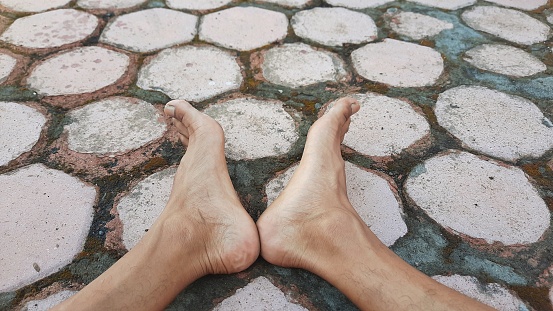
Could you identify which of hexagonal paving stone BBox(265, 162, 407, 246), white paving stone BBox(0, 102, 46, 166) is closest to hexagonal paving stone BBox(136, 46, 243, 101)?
white paving stone BBox(0, 102, 46, 166)

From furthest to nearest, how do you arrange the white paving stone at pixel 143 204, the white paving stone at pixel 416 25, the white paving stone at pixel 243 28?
the white paving stone at pixel 416 25, the white paving stone at pixel 243 28, the white paving stone at pixel 143 204


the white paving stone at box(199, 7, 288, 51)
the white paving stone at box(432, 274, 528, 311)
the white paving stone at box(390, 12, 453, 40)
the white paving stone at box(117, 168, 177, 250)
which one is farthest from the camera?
the white paving stone at box(390, 12, 453, 40)

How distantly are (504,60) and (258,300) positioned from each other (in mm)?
1333

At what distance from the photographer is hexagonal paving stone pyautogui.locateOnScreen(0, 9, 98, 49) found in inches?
62.1

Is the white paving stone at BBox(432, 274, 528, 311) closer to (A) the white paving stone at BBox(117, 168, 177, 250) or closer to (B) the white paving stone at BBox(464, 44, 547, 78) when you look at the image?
(A) the white paving stone at BBox(117, 168, 177, 250)

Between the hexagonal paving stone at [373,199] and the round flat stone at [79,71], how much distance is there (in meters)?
0.73

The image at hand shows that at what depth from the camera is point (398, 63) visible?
1.55 metres

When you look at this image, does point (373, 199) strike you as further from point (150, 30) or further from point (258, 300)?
point (150, 30)

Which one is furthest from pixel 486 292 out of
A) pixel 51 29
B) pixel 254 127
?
pixel 51 29

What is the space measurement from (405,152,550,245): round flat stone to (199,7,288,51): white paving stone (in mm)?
838

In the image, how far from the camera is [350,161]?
3.83 ft

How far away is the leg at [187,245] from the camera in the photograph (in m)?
0.74

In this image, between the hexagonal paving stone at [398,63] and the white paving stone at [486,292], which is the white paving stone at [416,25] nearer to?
the hexagonal paving stone at [398,63]

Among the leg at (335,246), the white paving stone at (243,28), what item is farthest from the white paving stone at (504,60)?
the leg at (335,246)
